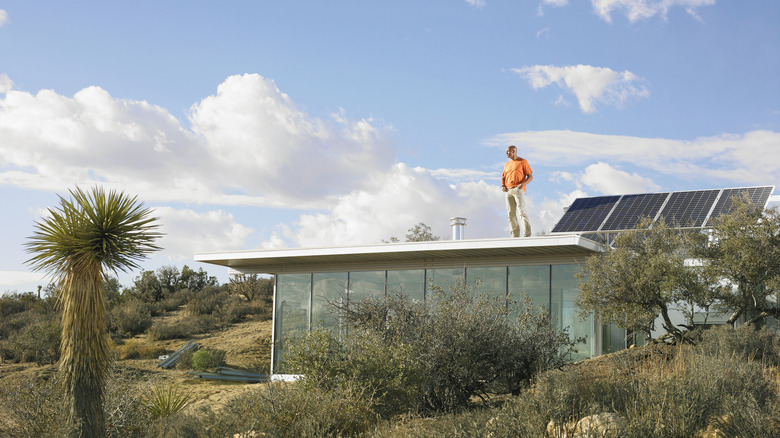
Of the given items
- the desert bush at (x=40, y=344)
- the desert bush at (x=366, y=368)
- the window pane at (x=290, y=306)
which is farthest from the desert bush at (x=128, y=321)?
the desert bush at (x=366, y=368)

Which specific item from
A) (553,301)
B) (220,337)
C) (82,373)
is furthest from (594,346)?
(220,337)

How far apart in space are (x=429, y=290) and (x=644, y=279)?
5.53 meters

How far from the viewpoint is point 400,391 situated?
8.99 meters

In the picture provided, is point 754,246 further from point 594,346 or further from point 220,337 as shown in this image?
point 220,337

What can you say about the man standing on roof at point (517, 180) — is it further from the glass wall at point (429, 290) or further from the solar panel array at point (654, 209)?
the solar panel array at point (654, 209)

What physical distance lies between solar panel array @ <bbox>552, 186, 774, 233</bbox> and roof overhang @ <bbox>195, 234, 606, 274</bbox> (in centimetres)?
287

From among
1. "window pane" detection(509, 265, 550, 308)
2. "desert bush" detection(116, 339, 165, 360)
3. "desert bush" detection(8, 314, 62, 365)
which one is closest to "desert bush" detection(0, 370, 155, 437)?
"window pane" detection(509, 265, 550, 308)

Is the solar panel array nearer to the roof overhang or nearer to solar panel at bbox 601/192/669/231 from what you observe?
solar panel at bbox 601/192/669/231

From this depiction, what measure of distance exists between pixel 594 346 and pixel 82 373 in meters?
10.4

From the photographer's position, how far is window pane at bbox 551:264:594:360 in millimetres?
14555

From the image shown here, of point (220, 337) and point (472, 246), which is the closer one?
point (472, 246)

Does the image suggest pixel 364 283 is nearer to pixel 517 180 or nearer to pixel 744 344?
pixel 517 180

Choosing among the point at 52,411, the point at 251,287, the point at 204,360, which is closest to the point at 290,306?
the point at 204,360

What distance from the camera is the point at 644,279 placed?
12180 millimetres
